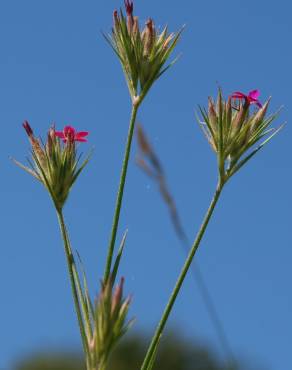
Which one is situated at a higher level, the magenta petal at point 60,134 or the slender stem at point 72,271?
the magenta petal at point 60,134

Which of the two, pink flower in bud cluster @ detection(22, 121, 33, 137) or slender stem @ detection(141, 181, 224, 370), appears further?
pink flower in bud cluster @ detection(22, 121, 33, 137)

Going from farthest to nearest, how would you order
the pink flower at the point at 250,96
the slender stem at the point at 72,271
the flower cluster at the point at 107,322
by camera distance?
1. the pink flower at the point at 250,96
2. the slender stem at the point at 72,271
3. the flower cluster at the point at 107,322

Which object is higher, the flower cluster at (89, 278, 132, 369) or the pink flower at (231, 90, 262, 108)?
the pink flower at (231, 90, 262, 108)

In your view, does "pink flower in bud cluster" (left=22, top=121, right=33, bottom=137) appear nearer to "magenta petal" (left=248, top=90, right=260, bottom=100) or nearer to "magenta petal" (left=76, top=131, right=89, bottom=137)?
"magenta petal" (left=76, top=131, right=89, bottom=137)

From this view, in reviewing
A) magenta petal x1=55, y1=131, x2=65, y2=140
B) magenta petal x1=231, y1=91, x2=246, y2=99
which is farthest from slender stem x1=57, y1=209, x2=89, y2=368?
magenta petal x1=231, y1=91, x2=246, y2=99

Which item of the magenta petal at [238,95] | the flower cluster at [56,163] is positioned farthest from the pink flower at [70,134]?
the magenta petal at [238,95]

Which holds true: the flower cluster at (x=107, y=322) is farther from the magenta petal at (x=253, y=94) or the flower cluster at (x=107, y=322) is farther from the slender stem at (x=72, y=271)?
the magenta petal at (x=253, y=94)

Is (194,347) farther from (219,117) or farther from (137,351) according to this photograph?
(219,117)
